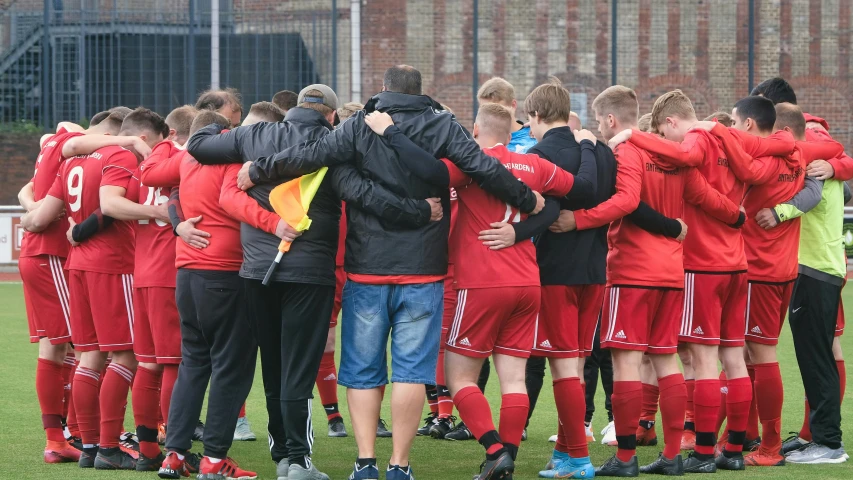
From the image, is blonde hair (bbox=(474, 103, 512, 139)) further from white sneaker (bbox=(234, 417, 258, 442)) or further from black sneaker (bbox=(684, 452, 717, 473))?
white sneaker (bbox=(234, 417, 258, 442))

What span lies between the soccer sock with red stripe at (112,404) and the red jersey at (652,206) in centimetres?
274

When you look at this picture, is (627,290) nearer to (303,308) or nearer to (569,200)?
(569,200)

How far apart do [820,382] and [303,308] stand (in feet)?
10.6

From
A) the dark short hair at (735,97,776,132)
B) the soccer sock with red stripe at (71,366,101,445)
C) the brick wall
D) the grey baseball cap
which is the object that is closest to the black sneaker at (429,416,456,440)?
the soccer sock with red stripe at (71,366,101,445)

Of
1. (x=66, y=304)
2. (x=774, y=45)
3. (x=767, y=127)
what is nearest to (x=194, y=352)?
(x=66, y=304)

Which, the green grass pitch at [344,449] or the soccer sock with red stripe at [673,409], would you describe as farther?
the green grass pitch at [344,449]

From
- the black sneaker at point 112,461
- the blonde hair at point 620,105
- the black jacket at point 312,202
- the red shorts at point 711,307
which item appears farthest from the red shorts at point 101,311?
the red shorts at point 711,307

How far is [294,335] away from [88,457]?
1.62 m

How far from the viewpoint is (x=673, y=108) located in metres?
6.78

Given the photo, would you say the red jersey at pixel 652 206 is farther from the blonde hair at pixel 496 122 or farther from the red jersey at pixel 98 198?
the red jersey at pixel 98 198

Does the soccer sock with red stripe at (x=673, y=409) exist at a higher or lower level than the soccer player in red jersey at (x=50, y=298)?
lower

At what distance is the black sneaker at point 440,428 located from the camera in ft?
25.6

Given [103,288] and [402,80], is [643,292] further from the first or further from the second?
[103,288]

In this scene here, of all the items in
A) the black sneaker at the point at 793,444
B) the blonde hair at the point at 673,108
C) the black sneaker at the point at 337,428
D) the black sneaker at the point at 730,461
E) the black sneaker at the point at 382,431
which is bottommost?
the black sneaker at the point at 382,431
